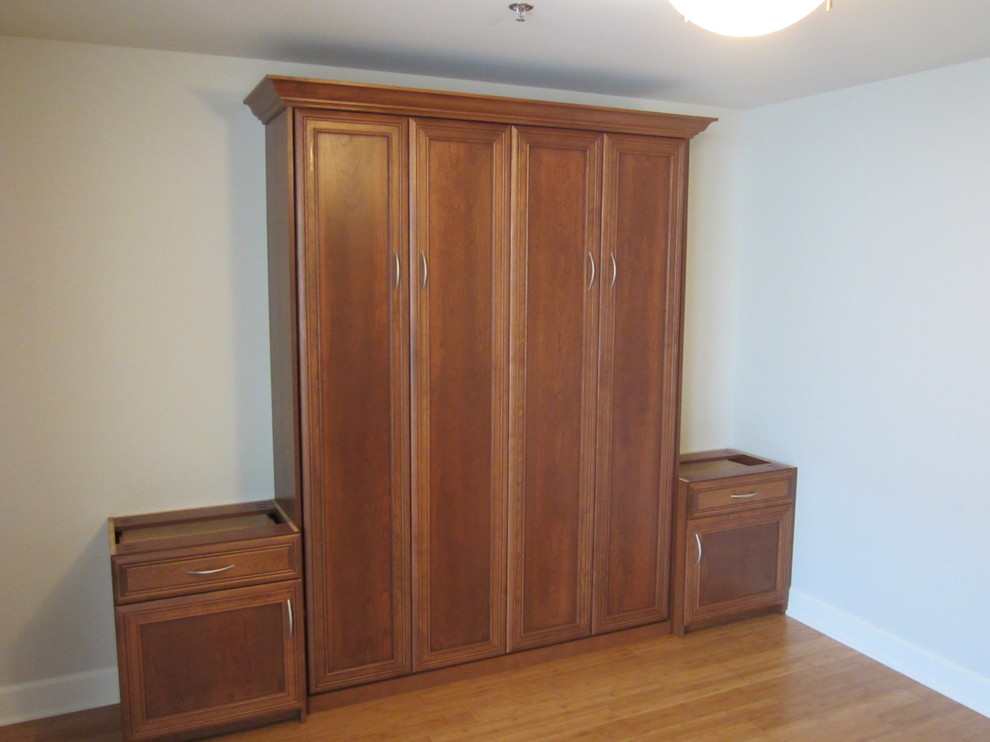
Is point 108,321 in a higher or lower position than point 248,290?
lower

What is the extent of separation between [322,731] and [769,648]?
1886 mm

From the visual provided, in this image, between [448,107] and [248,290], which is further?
[248,290]

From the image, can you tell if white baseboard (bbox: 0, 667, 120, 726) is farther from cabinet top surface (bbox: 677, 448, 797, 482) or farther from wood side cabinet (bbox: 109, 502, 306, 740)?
cabinet top surface (bbox: 677, 448, 797, 482)

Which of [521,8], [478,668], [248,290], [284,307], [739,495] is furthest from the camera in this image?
[739,495]

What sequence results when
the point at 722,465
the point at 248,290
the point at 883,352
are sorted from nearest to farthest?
the point at 248,290, the point at 883,352, the point at 722,465

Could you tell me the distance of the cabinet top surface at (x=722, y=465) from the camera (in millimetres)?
3447

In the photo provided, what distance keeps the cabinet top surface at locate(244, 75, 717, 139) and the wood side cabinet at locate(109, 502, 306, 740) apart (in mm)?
1452

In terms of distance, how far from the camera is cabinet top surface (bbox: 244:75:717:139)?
254cm

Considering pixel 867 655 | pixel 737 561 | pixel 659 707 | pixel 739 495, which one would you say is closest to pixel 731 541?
pixel 737 561

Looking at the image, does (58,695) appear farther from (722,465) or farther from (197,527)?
(722,465)

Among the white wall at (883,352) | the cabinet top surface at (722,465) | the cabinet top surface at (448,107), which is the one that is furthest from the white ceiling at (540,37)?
the cabinet top surface at (722,465)

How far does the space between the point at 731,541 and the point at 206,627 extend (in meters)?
2.20

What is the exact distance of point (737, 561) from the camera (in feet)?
11.5

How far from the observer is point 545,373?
120 inches
